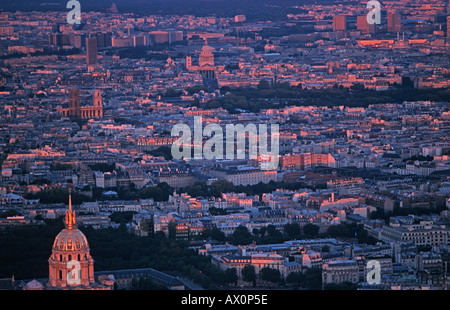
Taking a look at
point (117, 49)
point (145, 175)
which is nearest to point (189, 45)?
point (117, 49)

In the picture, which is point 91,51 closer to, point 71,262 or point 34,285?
point 71,262

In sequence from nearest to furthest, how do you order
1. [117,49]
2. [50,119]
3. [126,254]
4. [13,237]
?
[126,254] → [13,237] → [50,119] → [117,49]

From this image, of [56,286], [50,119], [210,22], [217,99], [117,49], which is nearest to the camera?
[56,286]

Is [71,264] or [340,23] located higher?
[340,23]

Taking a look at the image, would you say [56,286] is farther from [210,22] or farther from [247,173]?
[210,22]

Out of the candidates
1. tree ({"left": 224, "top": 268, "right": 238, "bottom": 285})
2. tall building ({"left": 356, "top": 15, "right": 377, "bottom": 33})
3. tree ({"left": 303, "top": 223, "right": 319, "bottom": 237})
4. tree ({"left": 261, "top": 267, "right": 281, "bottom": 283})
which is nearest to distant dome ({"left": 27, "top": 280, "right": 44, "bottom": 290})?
tree ({"left": 224, "top": 268, "right": 238, "bottom": 285})

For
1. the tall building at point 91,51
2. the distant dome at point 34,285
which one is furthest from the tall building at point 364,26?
the distant dome at point 34,285

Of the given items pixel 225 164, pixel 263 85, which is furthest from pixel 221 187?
pixel 263 85
